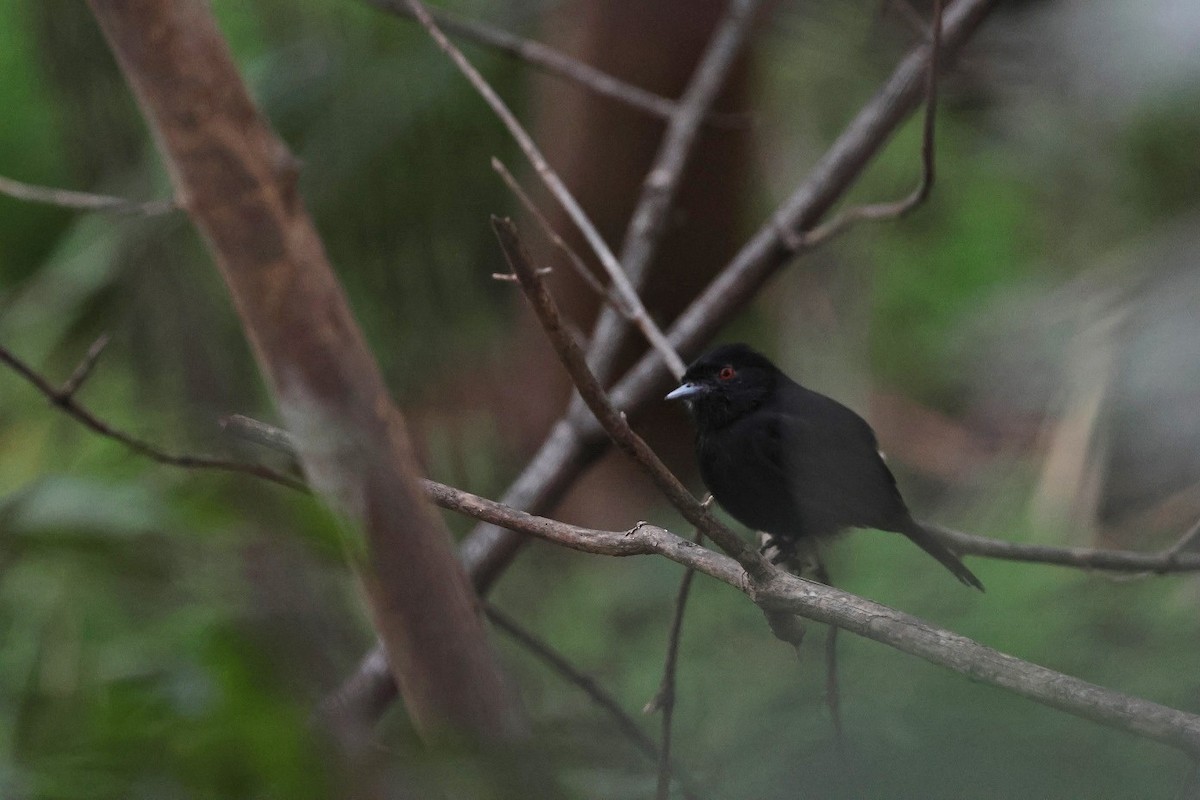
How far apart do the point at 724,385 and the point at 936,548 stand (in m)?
0.71

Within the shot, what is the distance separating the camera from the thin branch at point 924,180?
2543mm

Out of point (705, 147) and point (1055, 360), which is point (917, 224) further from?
point (1055, 360)

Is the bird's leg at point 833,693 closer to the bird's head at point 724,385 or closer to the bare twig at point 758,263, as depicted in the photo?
the bird's head at point 724,385

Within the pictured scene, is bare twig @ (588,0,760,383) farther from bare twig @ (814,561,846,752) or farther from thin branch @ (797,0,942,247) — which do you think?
bare twig @ (814,561,846,752)

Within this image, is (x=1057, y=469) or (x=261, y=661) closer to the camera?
(x=261, y=661)

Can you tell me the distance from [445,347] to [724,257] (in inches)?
78.3

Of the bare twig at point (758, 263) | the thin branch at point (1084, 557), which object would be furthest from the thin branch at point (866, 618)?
the bare twig at point (758, 263)

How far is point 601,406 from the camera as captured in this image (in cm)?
141

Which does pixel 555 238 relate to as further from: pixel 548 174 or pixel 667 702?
pixel 667 702

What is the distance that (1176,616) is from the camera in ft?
7.36

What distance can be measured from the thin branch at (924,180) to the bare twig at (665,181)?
1.66 ft

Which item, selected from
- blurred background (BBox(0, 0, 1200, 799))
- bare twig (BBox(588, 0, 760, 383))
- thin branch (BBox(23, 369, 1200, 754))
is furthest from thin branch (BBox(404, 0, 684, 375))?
thin branch (BBox(23, 369, 1200, 754))

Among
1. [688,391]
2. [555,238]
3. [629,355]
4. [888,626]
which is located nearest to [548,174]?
[555,238]

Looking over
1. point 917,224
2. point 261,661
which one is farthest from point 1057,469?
point 917,224
